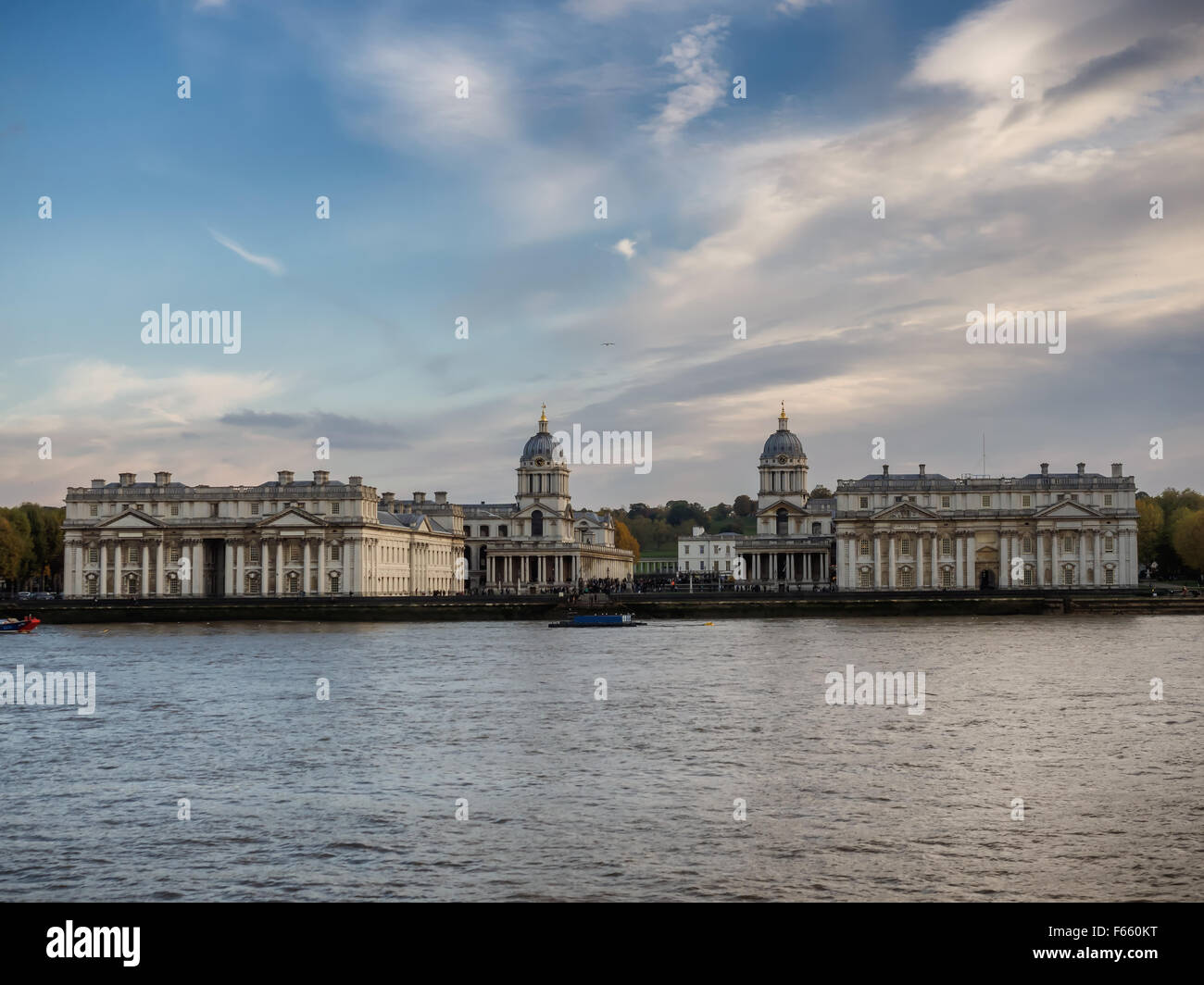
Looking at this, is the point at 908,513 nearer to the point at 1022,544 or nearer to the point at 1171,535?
the point at 1022,544

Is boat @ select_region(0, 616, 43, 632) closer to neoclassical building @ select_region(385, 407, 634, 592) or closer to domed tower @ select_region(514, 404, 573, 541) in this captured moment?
neoclassical building @ select_region(385, 407, 634, 592)

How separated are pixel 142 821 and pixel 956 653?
39.4 metres

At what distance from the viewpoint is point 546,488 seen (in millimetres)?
147250

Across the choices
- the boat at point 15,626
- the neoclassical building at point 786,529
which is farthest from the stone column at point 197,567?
the neoclassical building at point 786,529

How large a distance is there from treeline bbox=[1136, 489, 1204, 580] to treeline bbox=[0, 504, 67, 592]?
93279mm

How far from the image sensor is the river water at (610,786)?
1738 cm

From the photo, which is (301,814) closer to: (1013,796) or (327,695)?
(1013,796)

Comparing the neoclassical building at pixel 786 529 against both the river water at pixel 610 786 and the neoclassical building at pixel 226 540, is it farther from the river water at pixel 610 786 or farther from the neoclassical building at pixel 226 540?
the river water at pixel 610 786

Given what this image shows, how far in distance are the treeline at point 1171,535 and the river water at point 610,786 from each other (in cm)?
6673

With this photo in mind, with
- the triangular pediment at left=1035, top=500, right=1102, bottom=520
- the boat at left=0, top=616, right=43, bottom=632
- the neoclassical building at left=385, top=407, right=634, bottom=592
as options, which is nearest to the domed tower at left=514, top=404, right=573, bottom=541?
the neoclassical building at left=385, top=407, right=634, bottom=592

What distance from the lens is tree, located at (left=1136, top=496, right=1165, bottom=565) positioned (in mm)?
124125

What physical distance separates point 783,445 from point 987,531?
2825 cm

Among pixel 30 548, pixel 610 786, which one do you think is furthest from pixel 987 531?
pixel 610 786
